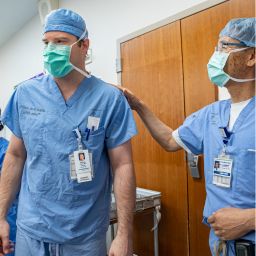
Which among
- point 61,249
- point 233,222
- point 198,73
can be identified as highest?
point 198,73

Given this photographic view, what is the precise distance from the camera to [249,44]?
1178 mm

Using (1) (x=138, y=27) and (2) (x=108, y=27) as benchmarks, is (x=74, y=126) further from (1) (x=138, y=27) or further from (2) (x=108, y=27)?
(2) (x=108, y=27)

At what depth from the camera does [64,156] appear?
1.07 meters

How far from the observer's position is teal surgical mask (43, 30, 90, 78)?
114cm

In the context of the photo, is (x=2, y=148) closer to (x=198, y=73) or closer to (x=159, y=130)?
(x=159, y=130)

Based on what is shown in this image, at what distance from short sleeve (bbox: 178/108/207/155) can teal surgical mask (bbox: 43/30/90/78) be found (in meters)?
0.54

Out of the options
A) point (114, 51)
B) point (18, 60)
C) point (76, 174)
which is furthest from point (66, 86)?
point (18, 60)

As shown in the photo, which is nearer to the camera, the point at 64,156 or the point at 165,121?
the point at 64,156

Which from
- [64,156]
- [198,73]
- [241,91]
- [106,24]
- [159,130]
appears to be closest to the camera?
[64,156]

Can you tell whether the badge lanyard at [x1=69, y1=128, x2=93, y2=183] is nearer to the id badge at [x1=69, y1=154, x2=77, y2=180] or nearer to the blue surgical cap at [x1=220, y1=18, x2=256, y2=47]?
the id badge at [x1=69, y1=154, x2=77, y2=180]

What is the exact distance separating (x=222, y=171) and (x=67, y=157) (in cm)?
60

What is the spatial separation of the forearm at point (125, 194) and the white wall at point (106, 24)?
133 cm

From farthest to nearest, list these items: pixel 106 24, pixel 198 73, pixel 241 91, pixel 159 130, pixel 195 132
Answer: pixel 106 24, pixel 198 73, pixel 159 130, pixel 195 132, pixel 241 91

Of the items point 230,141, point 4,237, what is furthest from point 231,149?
point 4,237
